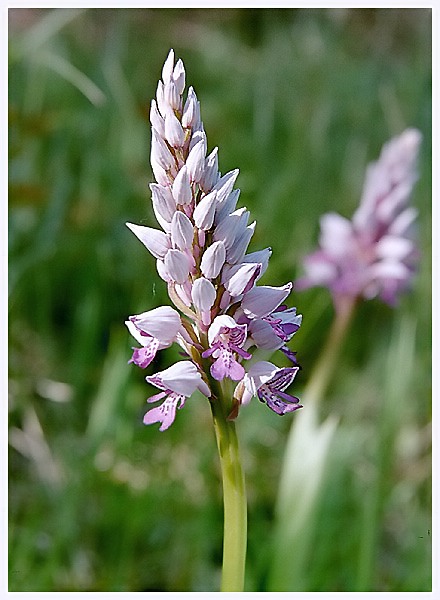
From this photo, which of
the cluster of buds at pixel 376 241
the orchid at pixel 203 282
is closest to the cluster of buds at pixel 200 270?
the orchid at pixel 203 282

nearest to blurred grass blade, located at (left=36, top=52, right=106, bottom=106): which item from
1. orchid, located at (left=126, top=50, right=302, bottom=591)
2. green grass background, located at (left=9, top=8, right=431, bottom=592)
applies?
green grass background, located at (left=9, top=8, right=431, bottom=592)

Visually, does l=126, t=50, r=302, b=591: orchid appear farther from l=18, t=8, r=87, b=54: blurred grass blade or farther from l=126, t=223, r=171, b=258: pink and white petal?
l=18, t=8, r=87, b=54: blurred grass blade

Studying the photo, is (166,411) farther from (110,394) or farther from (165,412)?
(110,394)

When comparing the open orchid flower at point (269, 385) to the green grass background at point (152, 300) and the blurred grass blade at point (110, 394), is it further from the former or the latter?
the blurred grass blade at point (110, 394)

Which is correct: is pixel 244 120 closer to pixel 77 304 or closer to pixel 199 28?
pixel 199 28

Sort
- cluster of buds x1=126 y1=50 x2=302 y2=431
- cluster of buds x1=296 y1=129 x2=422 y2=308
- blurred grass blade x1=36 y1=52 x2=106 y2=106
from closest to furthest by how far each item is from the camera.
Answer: cluster of buds x1=126 y1=50 x2=302 y2=431 < blurred grass blade x1=36 y1=52 x2=106 y2=106 < cluster of buds x1=296 y1=129 x2=422 y2=308

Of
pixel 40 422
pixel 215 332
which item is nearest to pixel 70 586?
pixel 40 422

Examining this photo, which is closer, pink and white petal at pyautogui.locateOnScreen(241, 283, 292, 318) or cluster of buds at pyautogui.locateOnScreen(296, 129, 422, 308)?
pink and white petal at pyautogui.locateOnScreen(241, 283, 292, 318)
